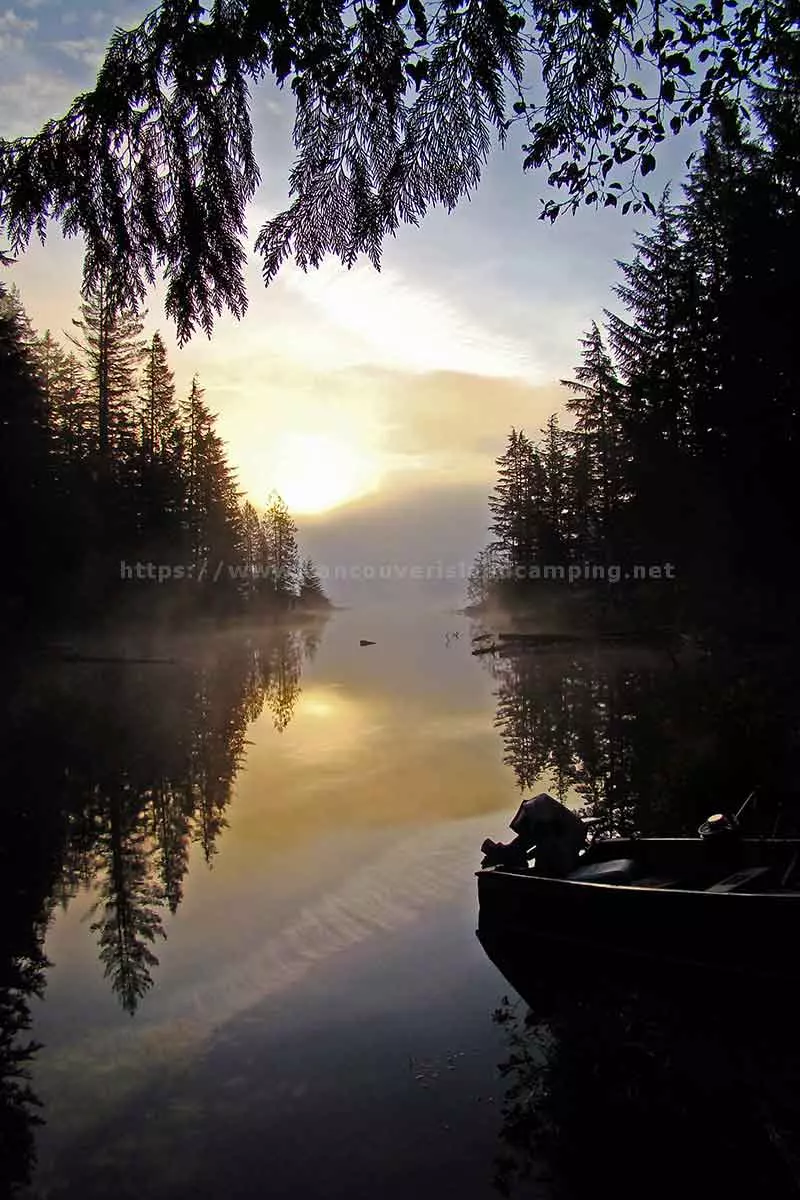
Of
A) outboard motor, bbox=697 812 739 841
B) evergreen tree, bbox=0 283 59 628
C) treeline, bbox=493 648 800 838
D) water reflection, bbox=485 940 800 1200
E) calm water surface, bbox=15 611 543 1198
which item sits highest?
evergreen tree, bbox=0 283 59 628

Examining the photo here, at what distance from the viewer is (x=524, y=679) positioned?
3609cm

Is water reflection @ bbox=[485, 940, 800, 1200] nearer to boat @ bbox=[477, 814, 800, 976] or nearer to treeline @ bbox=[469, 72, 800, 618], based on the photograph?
boat @ bbox=[477, 814, 800, 976]

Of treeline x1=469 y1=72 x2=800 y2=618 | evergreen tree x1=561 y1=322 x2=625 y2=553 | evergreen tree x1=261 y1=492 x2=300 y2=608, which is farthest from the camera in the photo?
evergreen tree x1=261 y1=492 x2=300 y2=608

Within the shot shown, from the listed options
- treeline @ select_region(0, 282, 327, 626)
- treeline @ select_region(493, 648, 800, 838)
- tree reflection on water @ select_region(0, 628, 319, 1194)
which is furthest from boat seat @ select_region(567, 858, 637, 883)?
treeline @ select_region(0, 282, 327, 626)

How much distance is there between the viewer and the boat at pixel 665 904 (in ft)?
25.0

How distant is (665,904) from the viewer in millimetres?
8078

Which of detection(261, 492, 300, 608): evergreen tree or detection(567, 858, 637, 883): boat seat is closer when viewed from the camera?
detection(567, 858, 637, 883): boat seat

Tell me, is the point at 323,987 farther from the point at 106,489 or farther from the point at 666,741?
the point at 106,489

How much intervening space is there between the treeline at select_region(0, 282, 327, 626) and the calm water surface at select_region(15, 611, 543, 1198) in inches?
507

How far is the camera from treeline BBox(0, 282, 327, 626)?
35.2 meters

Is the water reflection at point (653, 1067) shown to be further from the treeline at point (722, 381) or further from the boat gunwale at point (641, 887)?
the treeline at point (722, 381)

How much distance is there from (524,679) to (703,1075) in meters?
29.6

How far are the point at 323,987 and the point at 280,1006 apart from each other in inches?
22.4

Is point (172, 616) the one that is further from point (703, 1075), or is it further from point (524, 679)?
point (703, 1075)
